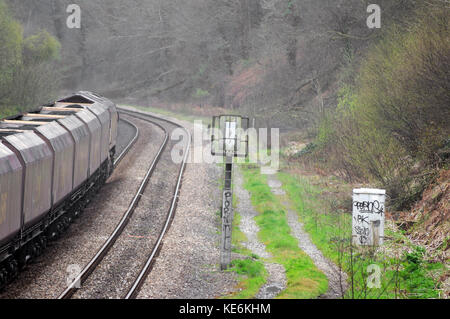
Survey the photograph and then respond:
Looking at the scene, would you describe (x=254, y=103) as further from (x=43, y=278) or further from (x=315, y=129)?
(x=43, y=278)

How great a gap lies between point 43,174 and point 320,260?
7.76 metres

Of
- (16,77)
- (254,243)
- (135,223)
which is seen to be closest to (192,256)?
(254,243)

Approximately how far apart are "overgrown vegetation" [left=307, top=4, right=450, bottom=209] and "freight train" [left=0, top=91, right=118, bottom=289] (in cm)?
938

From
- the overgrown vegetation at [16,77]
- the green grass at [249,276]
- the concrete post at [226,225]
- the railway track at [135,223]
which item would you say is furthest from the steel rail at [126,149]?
the green grass at [249,276]

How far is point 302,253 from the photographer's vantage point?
15.8 meters

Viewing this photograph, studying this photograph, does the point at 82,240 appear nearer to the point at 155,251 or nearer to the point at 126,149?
the point at 155,251

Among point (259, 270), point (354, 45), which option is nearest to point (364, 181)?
point (259, 270)

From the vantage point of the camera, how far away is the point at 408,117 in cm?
1805

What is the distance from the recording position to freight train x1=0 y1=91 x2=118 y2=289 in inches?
488

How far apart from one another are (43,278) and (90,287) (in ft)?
4.24

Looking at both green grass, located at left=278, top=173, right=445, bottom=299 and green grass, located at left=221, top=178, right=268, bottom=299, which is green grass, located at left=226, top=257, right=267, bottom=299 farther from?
green grass, located at left=278, top=173, right=445, bottom=299

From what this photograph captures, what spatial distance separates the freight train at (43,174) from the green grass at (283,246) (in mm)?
6232

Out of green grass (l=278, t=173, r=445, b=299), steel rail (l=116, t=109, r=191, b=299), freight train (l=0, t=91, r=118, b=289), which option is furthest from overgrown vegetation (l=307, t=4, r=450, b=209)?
freight train (l=0, t=91, r=118, b=289)

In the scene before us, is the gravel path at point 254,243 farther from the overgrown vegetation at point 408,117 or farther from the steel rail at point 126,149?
the steel rail at point 126,149
